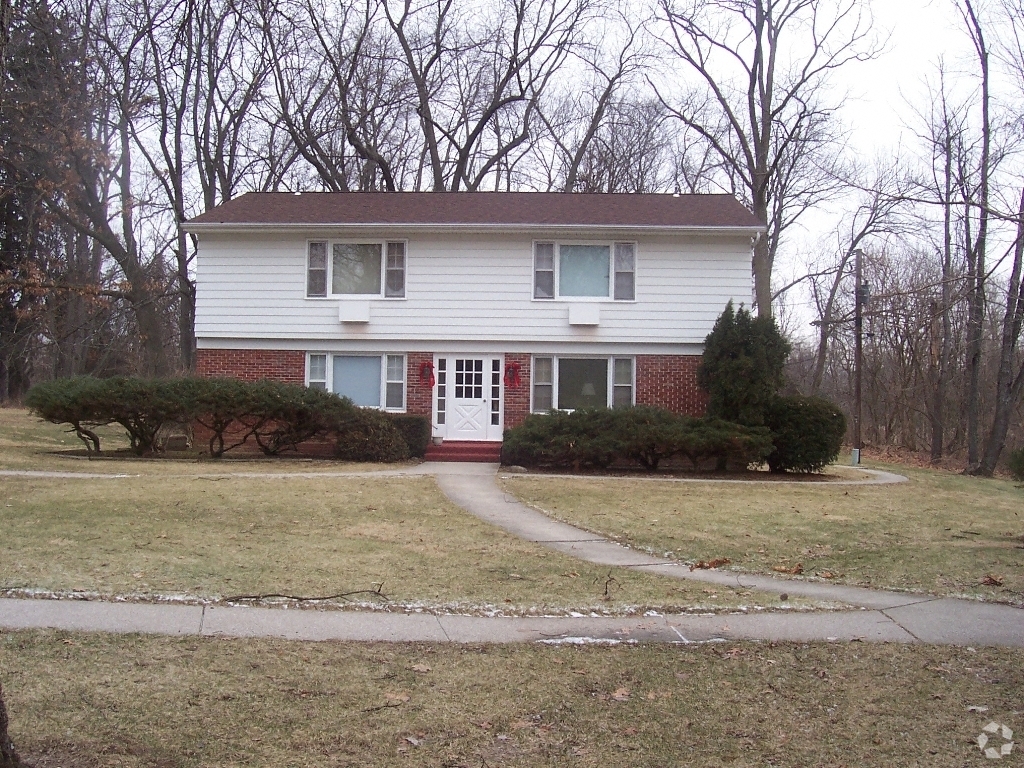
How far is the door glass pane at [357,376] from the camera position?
2184 centimetres

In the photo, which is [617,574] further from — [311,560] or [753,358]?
[753,358]

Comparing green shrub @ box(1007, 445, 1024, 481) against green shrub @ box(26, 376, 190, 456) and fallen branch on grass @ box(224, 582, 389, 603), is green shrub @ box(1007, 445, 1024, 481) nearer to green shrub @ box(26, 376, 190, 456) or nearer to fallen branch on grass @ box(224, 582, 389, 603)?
fallen branch on grass @ box(224, 582, 389, 603)

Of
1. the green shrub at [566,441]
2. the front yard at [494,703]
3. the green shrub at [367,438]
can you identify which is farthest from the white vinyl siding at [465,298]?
the front yard at [494,703]

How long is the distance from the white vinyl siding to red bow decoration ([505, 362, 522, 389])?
539 mm

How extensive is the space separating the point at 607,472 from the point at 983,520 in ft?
23.3

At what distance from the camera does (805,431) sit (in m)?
18.5

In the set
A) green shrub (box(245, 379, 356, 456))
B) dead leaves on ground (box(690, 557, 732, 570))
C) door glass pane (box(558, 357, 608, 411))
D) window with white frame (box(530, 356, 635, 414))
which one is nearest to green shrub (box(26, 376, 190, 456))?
green shrub (box(245, 379, 356, 456))

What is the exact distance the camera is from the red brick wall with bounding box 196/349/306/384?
21719 mm

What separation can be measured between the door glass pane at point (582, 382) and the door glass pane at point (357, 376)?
4348 mm

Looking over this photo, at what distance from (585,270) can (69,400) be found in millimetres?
11254

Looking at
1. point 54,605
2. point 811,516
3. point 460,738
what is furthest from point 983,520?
point 54,605

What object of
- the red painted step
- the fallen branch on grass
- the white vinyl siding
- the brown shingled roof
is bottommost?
the fallen branch on grass

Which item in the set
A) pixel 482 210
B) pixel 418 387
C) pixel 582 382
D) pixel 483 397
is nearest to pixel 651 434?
pixel 582 382

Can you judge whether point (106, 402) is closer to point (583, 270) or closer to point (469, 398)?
point (469, 398)
